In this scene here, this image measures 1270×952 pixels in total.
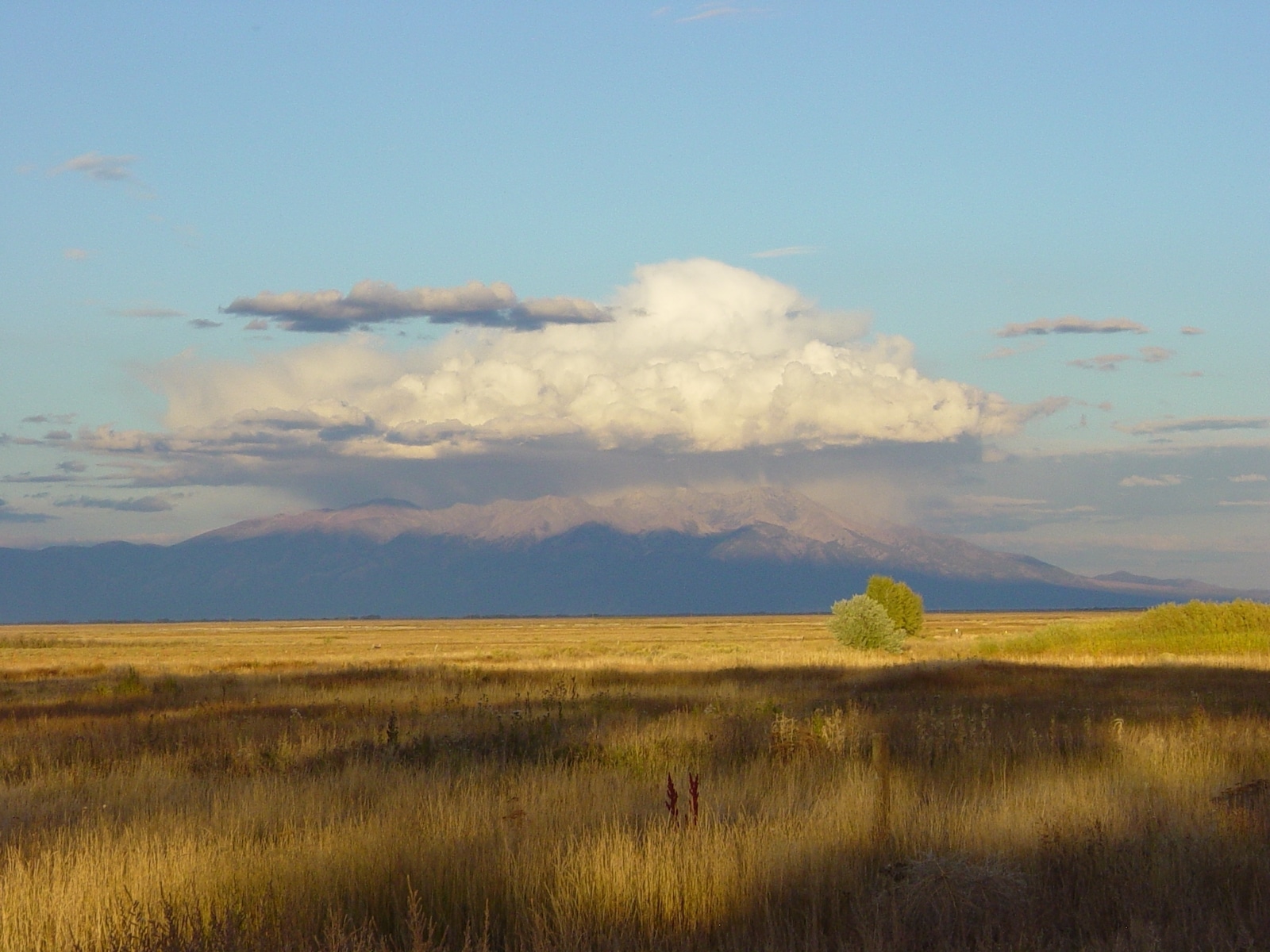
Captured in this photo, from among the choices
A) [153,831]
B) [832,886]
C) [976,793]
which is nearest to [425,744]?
[153,831]

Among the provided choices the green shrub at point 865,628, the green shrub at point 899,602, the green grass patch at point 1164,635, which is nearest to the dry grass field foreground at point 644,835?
the green grass patch at point 1164,635

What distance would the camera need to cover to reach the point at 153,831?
352 inches

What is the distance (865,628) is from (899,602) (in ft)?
68.6

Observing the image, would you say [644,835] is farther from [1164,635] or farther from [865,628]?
[865,628]

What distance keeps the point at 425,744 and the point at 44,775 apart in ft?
13.9

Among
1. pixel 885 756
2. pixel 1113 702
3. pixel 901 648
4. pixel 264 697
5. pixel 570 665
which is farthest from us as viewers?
pixel 901 648

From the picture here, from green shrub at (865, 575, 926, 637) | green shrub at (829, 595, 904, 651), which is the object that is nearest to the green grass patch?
green shrub at (829, 595, 904, 651)

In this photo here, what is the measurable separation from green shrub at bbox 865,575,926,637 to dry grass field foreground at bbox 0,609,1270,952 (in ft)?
197

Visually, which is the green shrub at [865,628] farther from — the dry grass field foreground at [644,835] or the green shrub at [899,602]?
the dry grass field foreground at [644,835]

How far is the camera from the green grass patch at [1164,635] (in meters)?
50.0

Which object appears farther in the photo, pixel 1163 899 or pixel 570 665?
pixel 570 665

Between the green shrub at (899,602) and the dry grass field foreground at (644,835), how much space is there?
60.1 metres

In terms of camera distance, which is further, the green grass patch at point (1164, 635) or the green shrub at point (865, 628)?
the green shrub at point (865, 628)

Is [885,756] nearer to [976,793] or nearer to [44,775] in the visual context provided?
[976,793]
